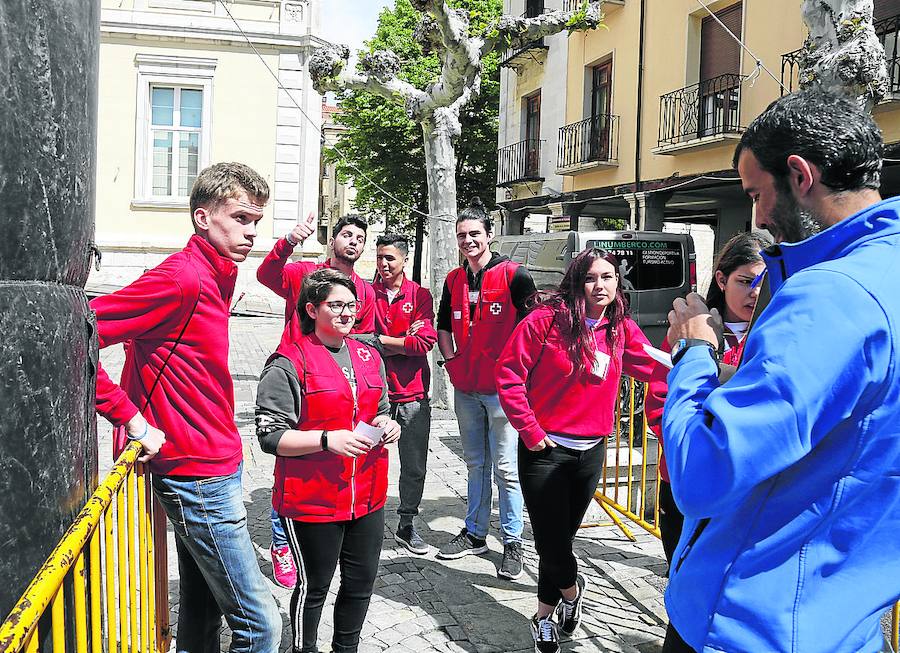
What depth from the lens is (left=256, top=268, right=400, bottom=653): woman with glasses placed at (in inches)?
123

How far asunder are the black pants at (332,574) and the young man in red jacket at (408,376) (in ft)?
5.64

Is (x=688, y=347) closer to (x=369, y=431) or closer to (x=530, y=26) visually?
(x=369, y=431)

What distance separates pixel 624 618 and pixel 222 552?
2278 mm

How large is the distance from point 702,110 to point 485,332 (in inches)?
502

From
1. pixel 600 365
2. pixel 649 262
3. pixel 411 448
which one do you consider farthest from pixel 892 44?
pixel 600 365

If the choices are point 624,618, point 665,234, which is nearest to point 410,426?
point 624,618

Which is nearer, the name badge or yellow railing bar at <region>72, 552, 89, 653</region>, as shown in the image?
yellow railing bar at <region>72, 552, 89, 653</region>

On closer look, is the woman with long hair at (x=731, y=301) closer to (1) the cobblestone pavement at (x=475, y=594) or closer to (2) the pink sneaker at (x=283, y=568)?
(1) the cobblestone pavement at (x=475, y=594)

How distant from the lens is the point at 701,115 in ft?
52.8

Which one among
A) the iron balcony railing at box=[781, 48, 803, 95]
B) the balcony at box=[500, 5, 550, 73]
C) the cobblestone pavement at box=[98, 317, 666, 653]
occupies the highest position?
the balcony at box=[500, 5, 550, 73]

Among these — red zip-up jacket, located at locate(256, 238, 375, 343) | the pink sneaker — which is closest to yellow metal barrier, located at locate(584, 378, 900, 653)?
red zip-up jacket, located at locate(256, 238, 375, 343)

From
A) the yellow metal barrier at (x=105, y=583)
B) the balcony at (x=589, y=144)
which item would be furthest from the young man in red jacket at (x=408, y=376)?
the balcony at (x=589, y=144)

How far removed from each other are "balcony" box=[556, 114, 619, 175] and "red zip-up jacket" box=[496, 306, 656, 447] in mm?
15777

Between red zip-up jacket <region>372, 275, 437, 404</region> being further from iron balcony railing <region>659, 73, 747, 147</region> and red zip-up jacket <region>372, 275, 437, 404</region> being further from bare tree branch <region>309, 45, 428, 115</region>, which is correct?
iron balcony railing <region>659, 73, 747, 147</region>
